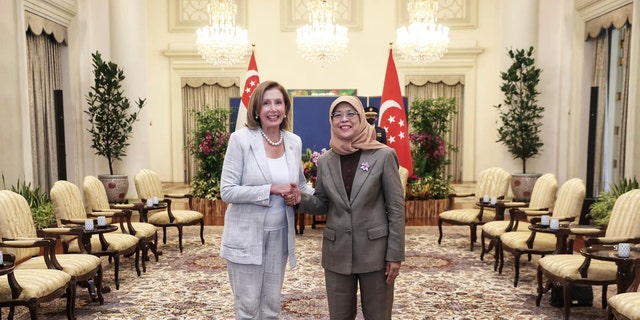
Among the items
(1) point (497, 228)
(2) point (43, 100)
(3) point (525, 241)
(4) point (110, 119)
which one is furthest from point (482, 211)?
(2) point (43, 100)

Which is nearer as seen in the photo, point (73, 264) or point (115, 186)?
point (73, 264)

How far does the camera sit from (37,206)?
6.98m

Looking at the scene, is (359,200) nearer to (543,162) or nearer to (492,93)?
(543,162)

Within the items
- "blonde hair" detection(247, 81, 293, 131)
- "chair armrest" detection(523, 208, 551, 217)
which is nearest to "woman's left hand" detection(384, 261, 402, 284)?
"blonde hair" detection(247, 81, 293, 131)

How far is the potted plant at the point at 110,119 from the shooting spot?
9.09 metres

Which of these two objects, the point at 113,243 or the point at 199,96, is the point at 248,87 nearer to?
the point at 113,243

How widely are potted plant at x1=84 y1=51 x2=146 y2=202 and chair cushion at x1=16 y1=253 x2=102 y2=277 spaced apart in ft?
16.2

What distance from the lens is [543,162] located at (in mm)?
9500

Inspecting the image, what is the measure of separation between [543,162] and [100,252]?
24.4 feet

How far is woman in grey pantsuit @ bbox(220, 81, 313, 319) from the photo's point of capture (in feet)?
8.75

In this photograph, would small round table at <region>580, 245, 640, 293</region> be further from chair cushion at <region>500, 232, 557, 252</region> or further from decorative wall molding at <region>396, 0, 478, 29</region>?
decorative wall molding at <region>396, 0, 478, 29</region>

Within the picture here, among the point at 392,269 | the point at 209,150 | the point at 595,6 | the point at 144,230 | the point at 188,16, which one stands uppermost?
the point at 188,16

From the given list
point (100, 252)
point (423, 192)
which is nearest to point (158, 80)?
point (423, 192)

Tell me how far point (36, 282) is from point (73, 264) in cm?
63
